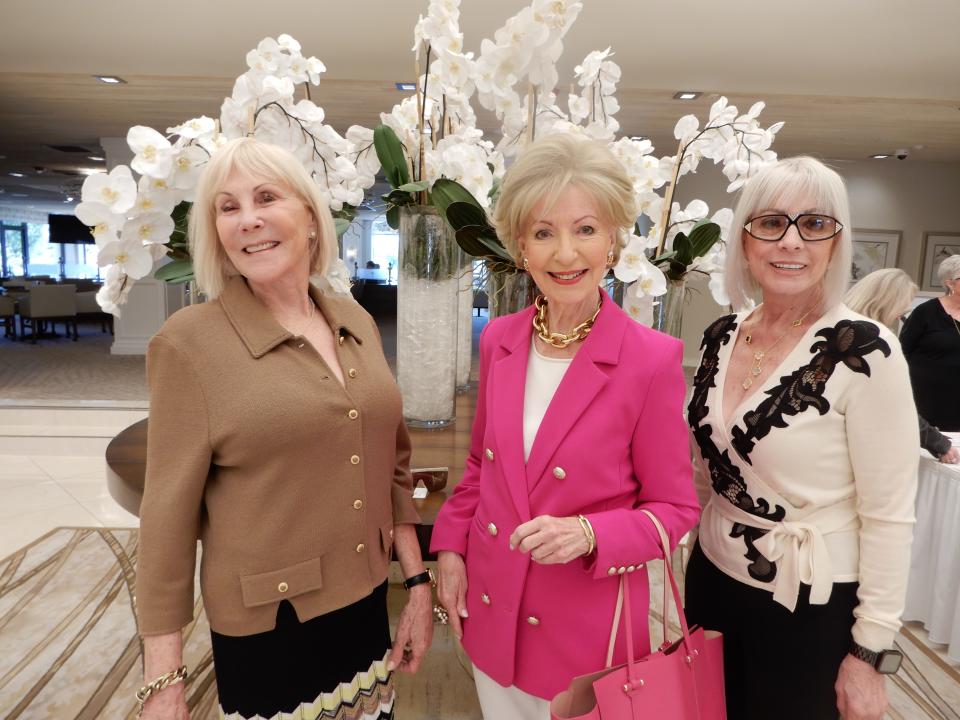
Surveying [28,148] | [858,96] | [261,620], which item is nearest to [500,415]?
[261,620]

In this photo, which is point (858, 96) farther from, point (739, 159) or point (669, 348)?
point (669, 348)

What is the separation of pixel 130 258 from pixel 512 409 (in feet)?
2.98

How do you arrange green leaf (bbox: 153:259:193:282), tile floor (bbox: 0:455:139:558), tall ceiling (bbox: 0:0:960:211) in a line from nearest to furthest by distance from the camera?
green leaf (bbox: 153:259:193:282) → tile floor (bbox: 0:455:139:558) → tall ceiling (bbox: 0:0:960:211)

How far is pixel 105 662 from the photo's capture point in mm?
2588

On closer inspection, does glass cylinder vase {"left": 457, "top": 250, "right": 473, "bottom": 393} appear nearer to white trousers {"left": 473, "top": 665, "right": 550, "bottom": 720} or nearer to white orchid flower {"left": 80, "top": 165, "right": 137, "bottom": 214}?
white orchid flower {"left": 80, "top": 165, "right": 137, "bottom": 214}

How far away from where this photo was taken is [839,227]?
3.78 ft

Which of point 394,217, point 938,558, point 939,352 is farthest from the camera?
point 939,352

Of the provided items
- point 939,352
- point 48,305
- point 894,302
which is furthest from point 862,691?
point 48,305

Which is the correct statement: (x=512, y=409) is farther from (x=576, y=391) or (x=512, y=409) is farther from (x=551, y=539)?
(x=551, y=539)

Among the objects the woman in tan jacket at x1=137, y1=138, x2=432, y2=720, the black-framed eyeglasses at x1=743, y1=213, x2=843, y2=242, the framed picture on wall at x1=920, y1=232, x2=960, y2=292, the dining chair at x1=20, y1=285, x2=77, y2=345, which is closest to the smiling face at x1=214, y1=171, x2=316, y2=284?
the woman in tan jacket at x1=137, y1=138, x2=432, y2=720

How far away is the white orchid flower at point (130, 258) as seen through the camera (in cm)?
132

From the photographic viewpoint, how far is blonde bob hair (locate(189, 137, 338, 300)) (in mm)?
1069

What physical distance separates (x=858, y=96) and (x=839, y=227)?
18.3ft

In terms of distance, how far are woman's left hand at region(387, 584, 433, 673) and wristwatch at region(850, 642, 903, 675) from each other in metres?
0.82
